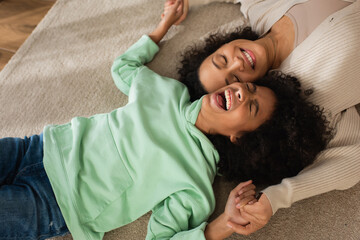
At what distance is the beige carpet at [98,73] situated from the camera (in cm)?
99

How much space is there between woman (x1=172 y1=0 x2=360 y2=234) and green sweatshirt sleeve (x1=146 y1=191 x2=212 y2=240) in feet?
0.51

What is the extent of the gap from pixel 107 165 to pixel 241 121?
42 cm

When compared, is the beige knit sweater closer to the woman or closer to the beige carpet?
the woman

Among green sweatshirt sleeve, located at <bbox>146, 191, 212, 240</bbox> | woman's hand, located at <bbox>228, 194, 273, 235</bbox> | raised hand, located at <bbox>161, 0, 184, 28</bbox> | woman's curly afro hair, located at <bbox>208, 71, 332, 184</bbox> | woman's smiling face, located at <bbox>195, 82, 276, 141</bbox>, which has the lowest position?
green sweatshirt sleeve, located at <bbox>146, 191, 212, 240</bbox>

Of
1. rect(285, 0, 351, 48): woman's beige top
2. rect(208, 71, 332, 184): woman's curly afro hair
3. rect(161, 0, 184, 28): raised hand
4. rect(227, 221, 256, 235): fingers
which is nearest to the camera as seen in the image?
rect(227, 221, 256, 235): fingers

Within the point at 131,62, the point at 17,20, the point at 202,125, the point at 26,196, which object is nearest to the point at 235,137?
the point at 202,125

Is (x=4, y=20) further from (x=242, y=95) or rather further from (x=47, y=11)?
(x=242, y=95)

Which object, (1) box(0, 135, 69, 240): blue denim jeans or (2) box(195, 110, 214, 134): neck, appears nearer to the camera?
(1) box(0, 135, 69, 240): blue denim jeans

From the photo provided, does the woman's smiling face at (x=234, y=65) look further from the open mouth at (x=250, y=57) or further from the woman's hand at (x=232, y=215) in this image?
the woman's hand at (x=232, y=215)

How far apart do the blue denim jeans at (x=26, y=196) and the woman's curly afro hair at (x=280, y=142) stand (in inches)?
21.0

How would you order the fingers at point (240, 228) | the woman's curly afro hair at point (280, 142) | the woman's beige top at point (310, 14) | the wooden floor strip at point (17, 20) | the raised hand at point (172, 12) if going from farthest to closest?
the wooden floor strip at point (17, 20), the raised hand at point (172, 12), the woman's beige top at point (310, 14), the woman's curly afro hair at point (280, 142), the fingers at point (240, 228)

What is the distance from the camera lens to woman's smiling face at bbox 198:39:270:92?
100 cm

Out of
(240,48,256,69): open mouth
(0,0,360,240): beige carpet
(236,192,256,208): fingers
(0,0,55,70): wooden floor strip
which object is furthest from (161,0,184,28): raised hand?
(236,192,256,208): fingers

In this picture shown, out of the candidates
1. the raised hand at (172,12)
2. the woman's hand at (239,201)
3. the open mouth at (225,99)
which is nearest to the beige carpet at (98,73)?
the raised hand at (172,12)
